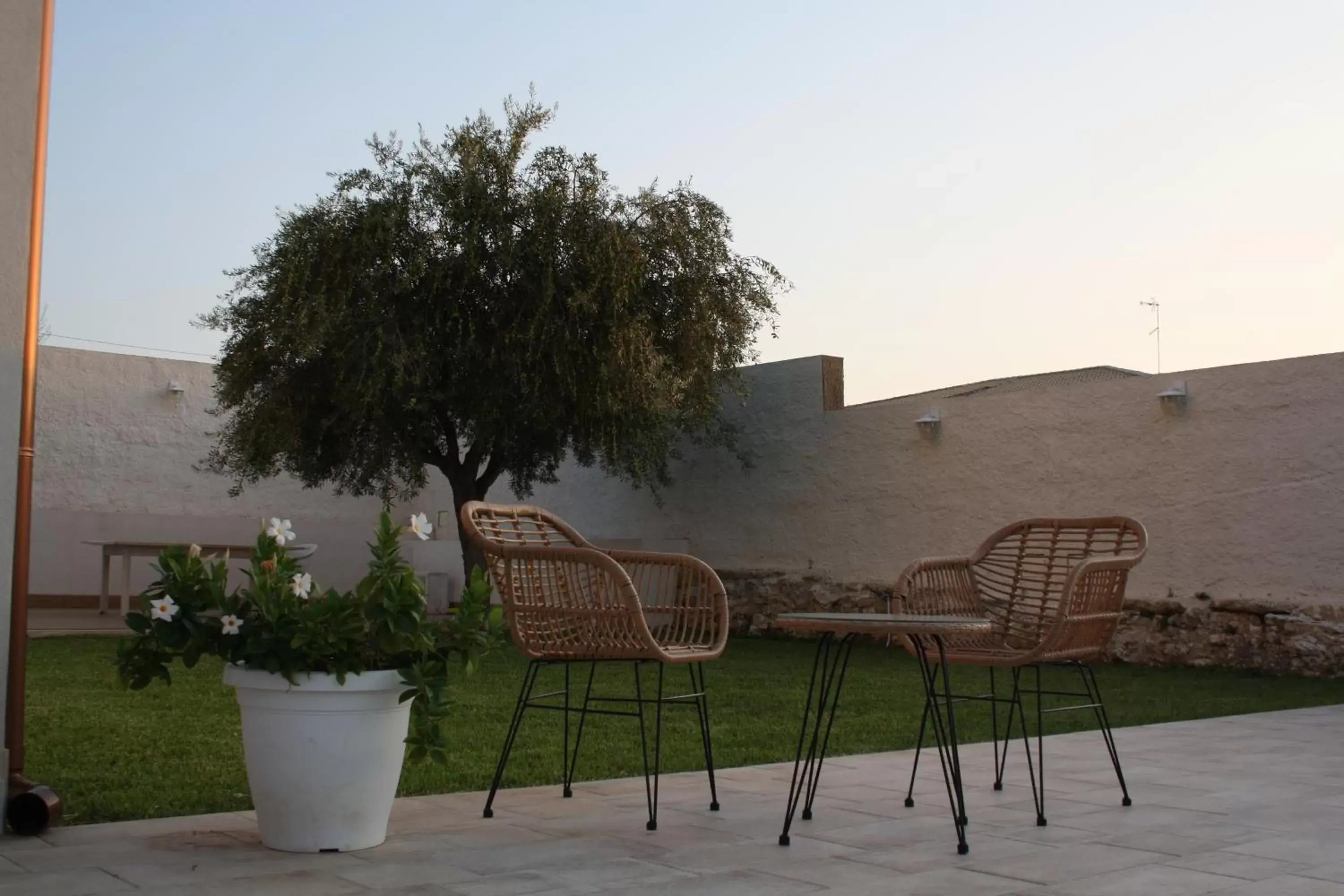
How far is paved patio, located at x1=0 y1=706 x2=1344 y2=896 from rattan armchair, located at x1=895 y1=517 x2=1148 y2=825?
19cm

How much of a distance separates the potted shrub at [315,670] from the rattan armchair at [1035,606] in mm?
1310

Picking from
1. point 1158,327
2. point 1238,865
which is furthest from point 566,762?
point 1158,327

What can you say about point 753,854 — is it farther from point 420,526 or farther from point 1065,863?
point 420,526

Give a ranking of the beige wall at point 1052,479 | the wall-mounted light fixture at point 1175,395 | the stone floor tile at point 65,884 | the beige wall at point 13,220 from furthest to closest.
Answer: the wall-mounted light fixture at point 1175,395 < the beige wall at point 1052,479 < the beige wall at point 13,220 < the stone floor tile at point 65,884

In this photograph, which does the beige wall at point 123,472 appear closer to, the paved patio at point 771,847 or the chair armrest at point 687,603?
the chair armrest at point 687,603

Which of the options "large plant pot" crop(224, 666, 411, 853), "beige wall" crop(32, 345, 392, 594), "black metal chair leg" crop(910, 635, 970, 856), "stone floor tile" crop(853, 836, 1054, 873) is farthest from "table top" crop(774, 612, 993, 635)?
"beige wall" crop(32, 345, 392, 594)

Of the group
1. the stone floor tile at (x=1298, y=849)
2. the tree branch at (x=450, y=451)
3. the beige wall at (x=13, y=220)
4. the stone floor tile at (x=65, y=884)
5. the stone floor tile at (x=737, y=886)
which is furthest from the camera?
the tree branch at (x=450, y=451)

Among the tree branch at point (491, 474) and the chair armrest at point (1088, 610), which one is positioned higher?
the tree branch at point (491, 474)

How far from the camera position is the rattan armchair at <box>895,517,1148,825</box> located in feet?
11.2

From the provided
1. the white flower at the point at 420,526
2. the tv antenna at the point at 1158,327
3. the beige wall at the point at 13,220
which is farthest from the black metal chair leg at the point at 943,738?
the tv antenna at the point at 1158,327

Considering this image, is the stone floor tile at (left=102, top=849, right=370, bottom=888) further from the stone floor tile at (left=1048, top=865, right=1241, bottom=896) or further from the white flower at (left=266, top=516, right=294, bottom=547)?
the stone floor tile at (left=1048, top=865, right=1241, bottom=896)

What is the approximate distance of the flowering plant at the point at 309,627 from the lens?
2875 mm

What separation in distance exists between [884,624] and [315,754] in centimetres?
132

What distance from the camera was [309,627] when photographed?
285 cm
